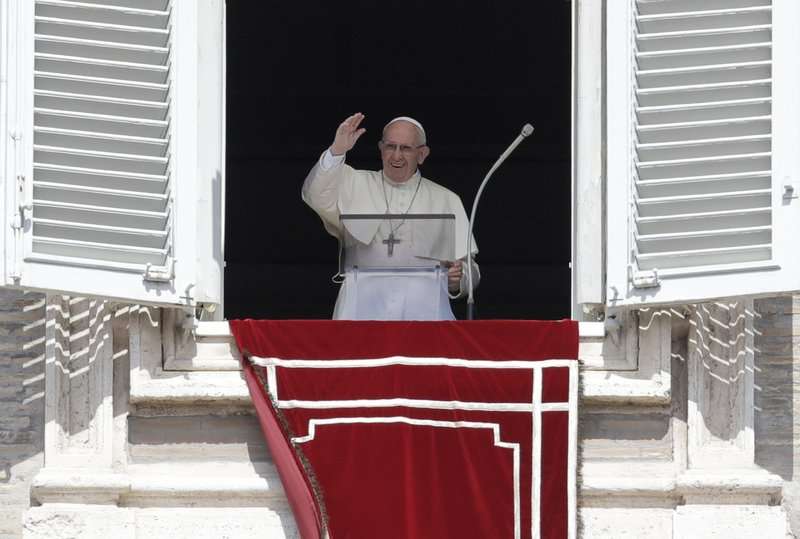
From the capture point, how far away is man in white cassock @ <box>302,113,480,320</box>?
859 cm

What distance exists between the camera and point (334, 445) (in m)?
7.61

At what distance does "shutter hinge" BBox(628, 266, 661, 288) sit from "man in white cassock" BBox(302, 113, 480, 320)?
4.13ft

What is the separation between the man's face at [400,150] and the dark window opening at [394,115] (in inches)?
89.8

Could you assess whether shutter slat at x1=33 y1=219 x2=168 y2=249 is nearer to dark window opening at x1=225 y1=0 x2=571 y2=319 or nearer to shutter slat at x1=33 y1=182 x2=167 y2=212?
shutter slat at x1=33 y1=182 x2=167 y2=212

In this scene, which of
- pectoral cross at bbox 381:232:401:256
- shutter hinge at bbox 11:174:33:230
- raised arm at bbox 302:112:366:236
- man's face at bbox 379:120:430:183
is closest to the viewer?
shutter hinge at bbox 11:174:33:230

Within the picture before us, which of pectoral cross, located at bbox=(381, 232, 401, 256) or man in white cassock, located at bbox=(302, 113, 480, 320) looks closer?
man in white cassock, located at bbox=(302, 113, 480, 320)

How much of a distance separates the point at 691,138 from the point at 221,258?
1.66 metres

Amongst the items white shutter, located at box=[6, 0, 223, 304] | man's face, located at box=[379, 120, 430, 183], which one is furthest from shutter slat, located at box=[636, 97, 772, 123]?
man's face, located at box=[379, 120, 430, 183]

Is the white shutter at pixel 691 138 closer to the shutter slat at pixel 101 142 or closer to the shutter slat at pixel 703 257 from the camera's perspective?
the shutter slat at pixel 703 257

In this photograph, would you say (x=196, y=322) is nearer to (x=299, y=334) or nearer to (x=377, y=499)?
(x=299, y=334)

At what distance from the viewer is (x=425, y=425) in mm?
7617

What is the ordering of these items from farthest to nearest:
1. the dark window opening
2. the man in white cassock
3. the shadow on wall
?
the dark window opening < the man in white cassock < the shadow on wall

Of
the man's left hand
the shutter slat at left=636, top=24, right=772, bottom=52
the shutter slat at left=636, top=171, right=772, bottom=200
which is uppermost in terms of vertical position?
the shutter slat at left=636, top=24, right=772, bottom=52

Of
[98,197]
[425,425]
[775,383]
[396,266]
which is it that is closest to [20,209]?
[98,197]
